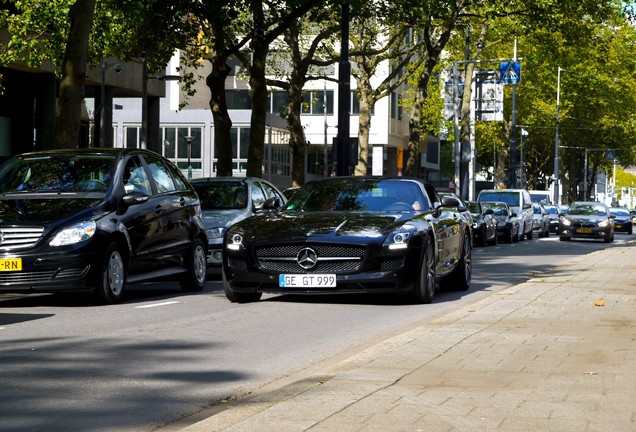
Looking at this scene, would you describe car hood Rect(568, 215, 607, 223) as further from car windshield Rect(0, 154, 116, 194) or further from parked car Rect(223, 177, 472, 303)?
car windshield Rect(0, 154, 116, 194)

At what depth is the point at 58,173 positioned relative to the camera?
15328 mm

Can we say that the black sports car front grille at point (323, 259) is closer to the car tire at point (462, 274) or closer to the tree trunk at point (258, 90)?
the car tire at point (462, 274)

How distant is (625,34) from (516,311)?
7337cm

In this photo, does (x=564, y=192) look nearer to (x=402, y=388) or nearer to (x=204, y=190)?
(x=204, y=190)

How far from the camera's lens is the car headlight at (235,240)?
48.2ft

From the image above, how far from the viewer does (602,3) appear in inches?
1634

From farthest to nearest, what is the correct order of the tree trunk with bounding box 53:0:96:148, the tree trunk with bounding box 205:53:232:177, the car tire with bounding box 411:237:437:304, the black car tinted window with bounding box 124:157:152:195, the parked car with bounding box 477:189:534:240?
the parked car with bounding box 477:189:534:240 < the tree trunk with bounding box 205:53:232:177 < the tree trunk with bounding box 53:0:96:148 < the black car tinted window with bounding box 124:157:152:195 < the car tire with bounding box 411:237:437:304

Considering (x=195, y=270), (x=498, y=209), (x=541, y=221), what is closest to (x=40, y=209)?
(x=195, y=270)

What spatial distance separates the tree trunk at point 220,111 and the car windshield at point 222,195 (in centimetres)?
874

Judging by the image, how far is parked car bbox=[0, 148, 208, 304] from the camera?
13805 mm

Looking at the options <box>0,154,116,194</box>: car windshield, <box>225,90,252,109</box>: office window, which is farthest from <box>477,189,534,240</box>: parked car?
<box>225,90,252,109</box>: office window

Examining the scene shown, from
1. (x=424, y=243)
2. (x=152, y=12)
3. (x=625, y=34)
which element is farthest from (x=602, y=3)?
(x=625, y=34)

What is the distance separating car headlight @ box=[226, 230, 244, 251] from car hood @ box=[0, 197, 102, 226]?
1495 millimetres

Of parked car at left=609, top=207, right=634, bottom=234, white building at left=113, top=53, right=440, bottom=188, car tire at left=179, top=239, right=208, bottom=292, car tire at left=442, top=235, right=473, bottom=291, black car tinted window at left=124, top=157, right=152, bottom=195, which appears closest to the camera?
black car tinted window at left=124, top=157, right=152, bottom=195
